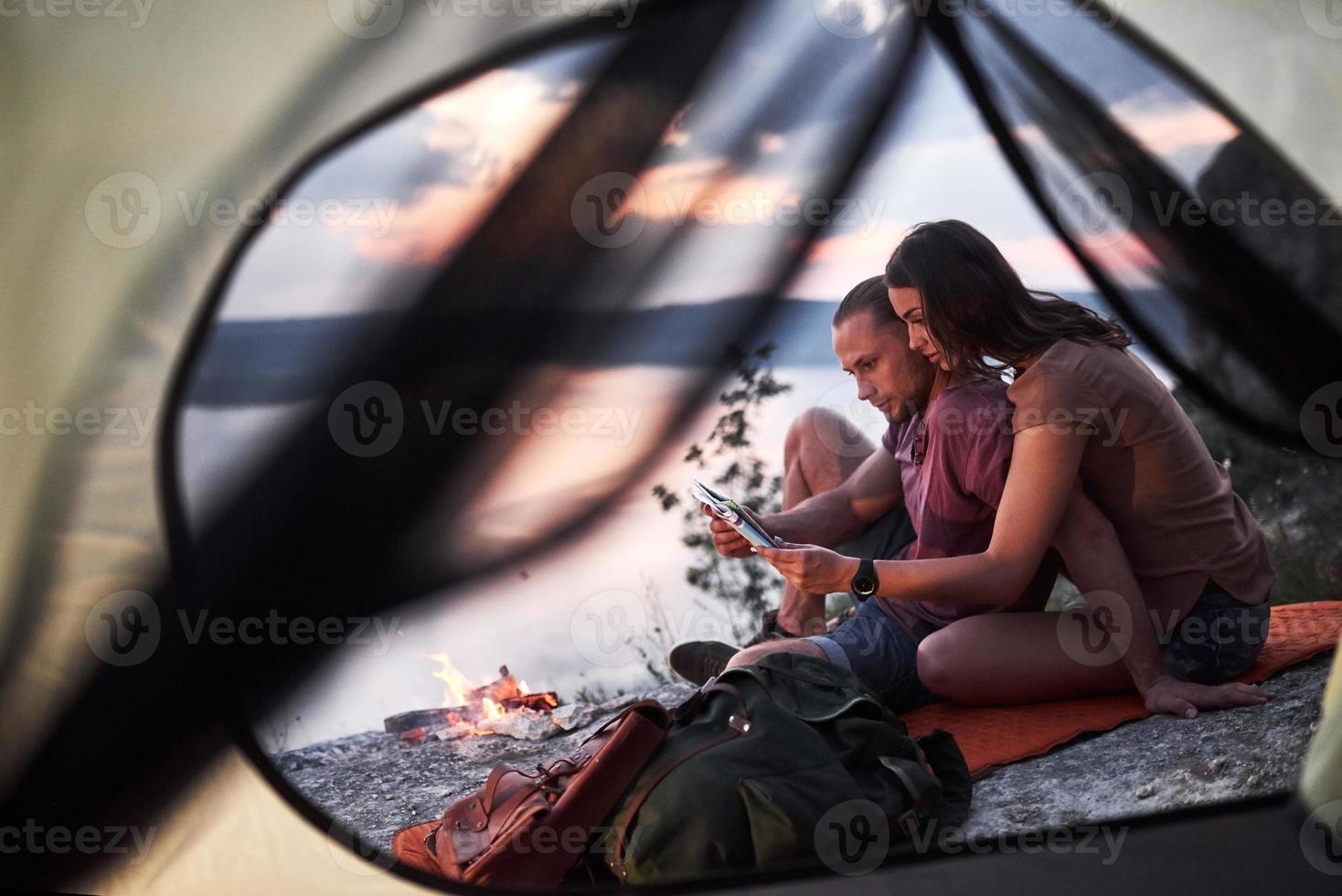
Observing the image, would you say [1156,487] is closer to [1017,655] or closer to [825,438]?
[1017,655]

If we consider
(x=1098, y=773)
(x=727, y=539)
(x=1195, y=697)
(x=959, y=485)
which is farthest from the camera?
(x=727, y=539)

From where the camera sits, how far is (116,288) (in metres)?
1.68

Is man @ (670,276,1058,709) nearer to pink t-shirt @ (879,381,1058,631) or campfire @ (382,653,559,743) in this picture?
pink t-shirt @ (879,381,1058,631)

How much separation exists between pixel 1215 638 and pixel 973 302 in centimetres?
63

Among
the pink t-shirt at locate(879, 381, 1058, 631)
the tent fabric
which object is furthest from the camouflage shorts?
the tent fabric

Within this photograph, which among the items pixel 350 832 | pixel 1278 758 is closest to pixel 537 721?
pixel 350 832

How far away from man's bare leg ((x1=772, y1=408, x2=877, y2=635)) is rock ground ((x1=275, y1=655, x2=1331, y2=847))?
0.71 meters

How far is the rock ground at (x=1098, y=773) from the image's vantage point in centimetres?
152

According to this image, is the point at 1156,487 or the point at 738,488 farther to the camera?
the point at 738,488

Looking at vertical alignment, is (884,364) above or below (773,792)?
above

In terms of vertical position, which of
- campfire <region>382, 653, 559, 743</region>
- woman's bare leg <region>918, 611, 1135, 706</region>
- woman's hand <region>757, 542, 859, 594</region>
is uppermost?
campfire <region>382, 653, 559, 743</region>

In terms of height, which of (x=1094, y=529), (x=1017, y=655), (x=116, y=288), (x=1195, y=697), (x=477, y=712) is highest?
(x=116, y=288)

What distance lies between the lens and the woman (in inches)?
66.1

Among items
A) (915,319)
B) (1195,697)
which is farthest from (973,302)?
(1195,697)
